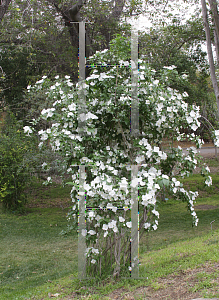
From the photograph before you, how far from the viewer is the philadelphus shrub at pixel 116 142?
2.73 m

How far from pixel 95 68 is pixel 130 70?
0.36 m

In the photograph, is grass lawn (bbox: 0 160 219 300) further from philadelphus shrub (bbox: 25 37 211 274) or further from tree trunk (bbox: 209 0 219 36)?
tree trunk (bbox: 209 0 219 36)

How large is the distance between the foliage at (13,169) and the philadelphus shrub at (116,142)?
4422 mm

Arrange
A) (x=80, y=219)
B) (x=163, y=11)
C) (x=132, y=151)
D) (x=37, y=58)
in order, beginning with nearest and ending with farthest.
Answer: (x=80, y=219) → (x=132, y=151) → (x=163, y=11) → (x=37, y=58)

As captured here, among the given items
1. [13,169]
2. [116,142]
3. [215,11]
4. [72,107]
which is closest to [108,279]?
[116,142]

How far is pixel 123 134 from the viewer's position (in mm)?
3043

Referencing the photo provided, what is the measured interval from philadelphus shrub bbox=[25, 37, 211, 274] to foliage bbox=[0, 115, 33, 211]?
14.5 feet

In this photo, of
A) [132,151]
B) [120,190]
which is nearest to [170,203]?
[132,151]

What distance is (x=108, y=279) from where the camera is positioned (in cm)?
309

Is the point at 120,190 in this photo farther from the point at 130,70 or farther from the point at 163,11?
the point at 163,11

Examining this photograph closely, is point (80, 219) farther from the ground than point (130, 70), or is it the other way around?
point (130, 70)

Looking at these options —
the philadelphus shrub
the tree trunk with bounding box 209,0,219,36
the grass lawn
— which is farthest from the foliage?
the tree trunk with bounding box 209,0,219,36

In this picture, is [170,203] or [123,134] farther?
[170,203]

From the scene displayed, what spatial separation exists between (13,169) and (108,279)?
4.88 m
